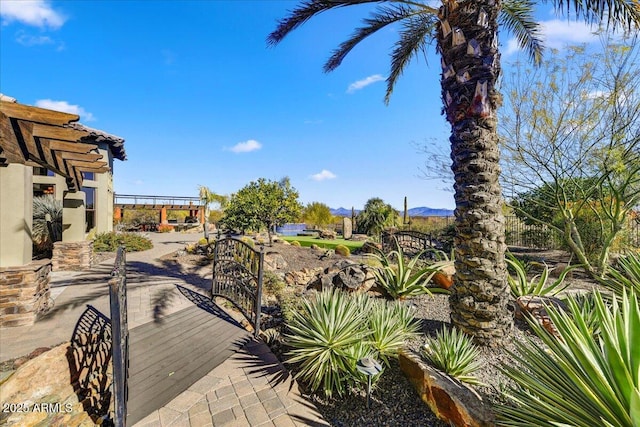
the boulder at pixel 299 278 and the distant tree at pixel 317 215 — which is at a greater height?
the distant tree at pixel 317 215

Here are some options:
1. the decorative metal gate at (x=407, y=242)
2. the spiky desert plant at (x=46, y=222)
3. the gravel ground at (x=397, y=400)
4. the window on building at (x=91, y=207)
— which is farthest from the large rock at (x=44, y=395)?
the window on building at (x=91, y=207)

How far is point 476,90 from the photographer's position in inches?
160

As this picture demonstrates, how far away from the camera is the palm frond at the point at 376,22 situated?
628cm

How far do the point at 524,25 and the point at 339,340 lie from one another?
891cm

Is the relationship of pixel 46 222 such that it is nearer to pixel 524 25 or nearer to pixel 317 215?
pixel 524 25

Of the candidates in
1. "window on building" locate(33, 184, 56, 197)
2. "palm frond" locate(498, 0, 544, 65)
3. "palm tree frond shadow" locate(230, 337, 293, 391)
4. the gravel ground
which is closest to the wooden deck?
"palm tree frond shadow" locate(230, 337, 293, 391)

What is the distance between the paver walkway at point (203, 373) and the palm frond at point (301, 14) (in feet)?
20.5

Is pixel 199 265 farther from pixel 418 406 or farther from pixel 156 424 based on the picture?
pixel 418 406

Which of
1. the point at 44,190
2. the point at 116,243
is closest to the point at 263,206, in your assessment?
the point at 116,243

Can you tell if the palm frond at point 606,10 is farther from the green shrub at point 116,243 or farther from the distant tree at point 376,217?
the green shrub at point 116,243

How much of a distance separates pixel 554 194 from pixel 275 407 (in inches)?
443

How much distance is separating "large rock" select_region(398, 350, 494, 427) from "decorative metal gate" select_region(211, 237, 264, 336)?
2730 mm

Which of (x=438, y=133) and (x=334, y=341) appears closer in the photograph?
(x=334, y=341)

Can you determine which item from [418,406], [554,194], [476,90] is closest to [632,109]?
[554,194]
